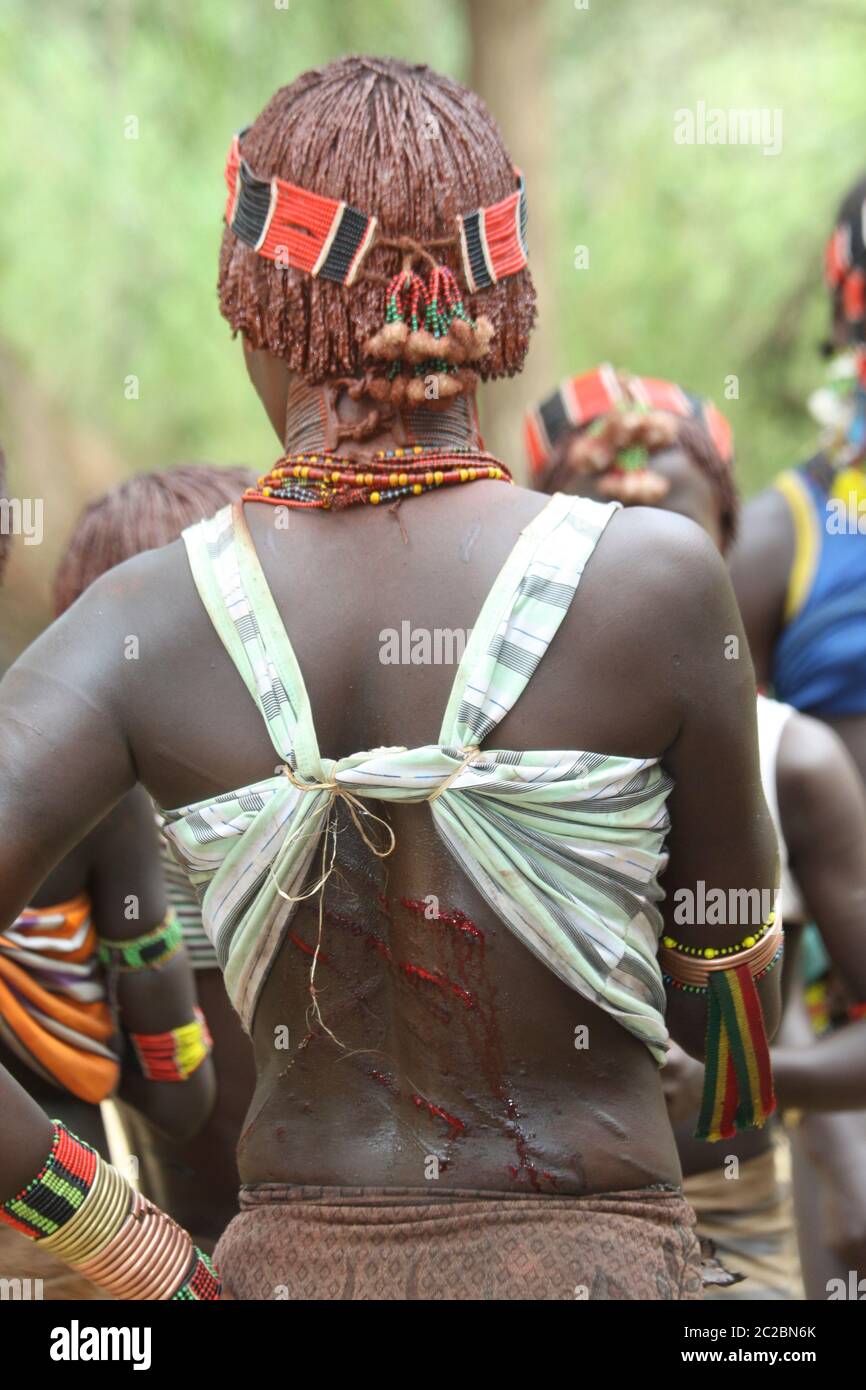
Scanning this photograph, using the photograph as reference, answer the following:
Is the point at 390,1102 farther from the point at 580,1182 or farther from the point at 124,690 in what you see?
the point at 124,690

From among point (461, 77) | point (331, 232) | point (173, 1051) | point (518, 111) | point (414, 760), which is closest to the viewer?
point (414, 760)

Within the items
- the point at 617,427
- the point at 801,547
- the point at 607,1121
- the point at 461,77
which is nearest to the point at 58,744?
the point at 607,1121

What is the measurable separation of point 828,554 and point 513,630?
2.45 m

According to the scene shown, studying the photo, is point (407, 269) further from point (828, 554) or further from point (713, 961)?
point (828, 554)

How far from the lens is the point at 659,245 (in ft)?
34.6

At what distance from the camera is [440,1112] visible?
73.2 inches

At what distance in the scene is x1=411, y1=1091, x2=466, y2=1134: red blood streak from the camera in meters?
1.85

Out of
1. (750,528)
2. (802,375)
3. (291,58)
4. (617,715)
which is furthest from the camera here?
(802,375)

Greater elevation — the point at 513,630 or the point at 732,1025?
the point at 513,630

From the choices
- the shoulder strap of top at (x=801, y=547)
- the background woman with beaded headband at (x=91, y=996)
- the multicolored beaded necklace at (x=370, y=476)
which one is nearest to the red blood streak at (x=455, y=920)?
the multicolored beaded necklace at (x=370, y=476)

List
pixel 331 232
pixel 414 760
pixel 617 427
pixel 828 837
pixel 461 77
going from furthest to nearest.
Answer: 1. pixel 461 77
2. pixel 617 427
3. pixel 828 837
4. pixel 331 232
5. pixel 414 760

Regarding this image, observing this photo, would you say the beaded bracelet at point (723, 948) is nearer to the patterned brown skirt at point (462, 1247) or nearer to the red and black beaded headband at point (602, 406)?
the patterned brown skirt at point (462, 1247)

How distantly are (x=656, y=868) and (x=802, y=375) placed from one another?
9382 millimetres
